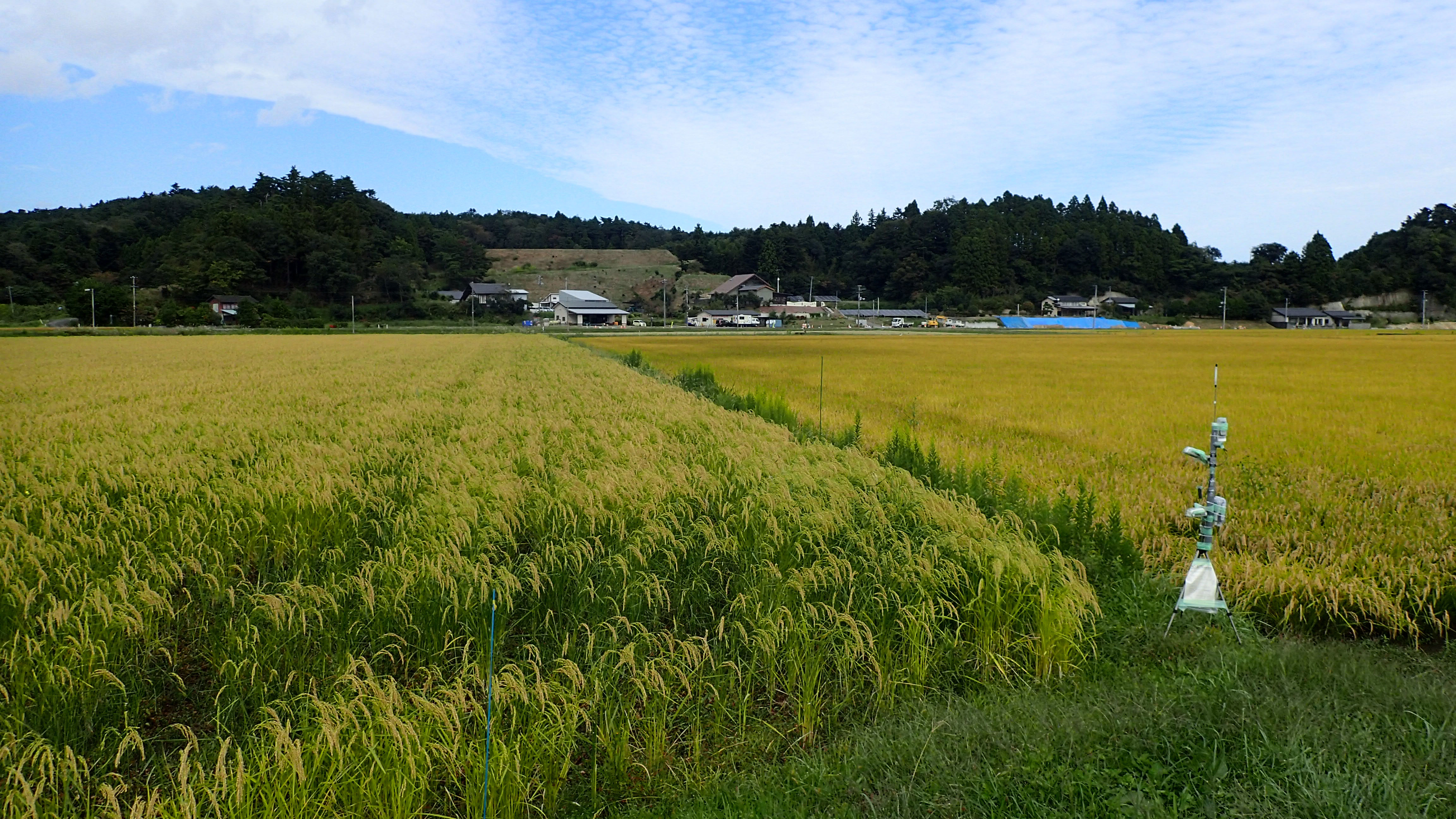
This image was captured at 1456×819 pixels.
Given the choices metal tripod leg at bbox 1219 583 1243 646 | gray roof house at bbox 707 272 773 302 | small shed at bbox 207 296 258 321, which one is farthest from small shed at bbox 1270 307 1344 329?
small shed at bbox 207 296 258 321

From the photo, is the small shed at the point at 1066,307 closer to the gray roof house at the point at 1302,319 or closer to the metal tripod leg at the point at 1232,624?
the gray roof house at the point at 1302,319

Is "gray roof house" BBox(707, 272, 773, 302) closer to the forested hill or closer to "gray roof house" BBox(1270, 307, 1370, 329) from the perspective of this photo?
the forested hill

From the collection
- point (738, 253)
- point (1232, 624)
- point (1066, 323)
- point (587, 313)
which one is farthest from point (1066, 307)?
point (1232, 624)

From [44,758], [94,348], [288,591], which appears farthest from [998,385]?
[94,348]

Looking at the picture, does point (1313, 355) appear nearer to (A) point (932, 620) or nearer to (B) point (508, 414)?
(B) point (508, 414)

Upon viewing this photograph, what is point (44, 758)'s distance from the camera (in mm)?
2674

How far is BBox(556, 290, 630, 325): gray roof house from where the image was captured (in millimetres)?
91500

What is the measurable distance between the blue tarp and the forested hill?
11.6 metres

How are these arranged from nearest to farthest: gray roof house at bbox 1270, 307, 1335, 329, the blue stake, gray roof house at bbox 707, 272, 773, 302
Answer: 1. the blue stake
2. gray roof house at bbox 1270, 307, 1335, 329
3. gray roof house at bbox 707, 272, 773, 302

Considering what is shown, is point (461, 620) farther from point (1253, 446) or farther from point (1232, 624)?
point (1253, 446)

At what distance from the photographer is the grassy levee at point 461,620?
2.80m

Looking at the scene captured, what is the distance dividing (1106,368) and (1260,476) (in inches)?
744

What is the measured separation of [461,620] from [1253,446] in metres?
9.55

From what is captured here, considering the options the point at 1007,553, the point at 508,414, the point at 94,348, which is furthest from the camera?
the point at 94,348
